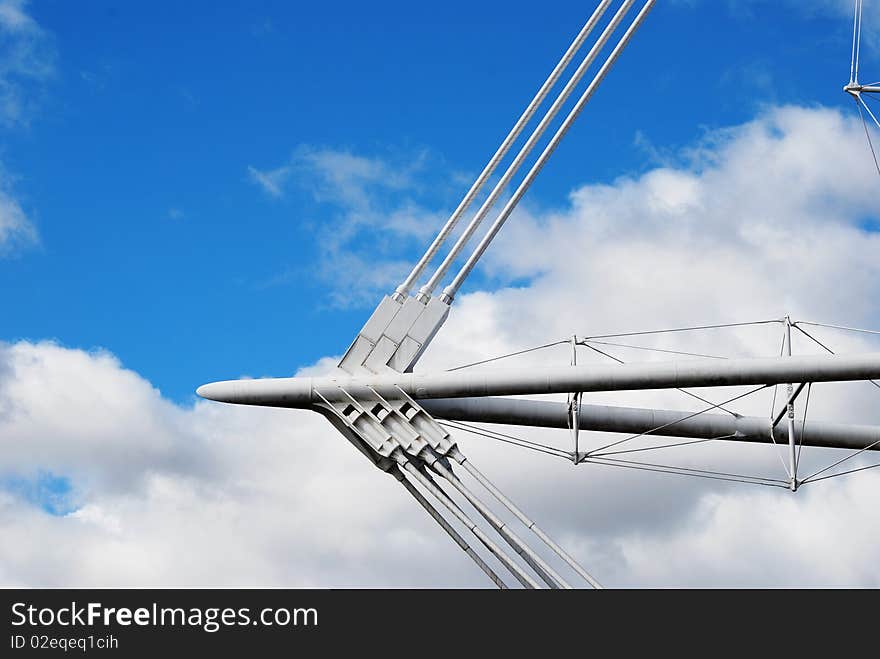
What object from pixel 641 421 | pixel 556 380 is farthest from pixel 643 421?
pixel 556 380

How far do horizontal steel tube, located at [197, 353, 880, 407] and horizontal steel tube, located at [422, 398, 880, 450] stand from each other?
41.2 inches

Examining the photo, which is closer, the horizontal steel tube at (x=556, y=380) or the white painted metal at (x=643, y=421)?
the horizontal steel tube at (x=556, y=380)

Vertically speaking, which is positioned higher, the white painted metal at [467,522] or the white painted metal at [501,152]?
the white painted metal at [501,152]

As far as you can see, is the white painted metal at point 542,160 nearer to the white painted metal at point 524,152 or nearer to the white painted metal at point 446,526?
the white painted metal at point 524,152

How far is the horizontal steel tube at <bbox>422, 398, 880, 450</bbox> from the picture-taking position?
→ 27641 millimetres

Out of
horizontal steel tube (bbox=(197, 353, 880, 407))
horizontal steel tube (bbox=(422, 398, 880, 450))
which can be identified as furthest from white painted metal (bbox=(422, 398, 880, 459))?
horizontal steel tube (bbox=(197, 353, 880, 407))

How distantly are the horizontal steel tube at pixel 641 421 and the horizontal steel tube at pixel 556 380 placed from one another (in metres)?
1.05

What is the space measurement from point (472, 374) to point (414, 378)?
1401 mm

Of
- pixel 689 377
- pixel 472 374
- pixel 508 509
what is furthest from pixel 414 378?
pixel 689 377

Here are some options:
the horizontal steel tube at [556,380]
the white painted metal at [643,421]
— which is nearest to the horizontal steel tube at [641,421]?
the white painted metal at [643,421]

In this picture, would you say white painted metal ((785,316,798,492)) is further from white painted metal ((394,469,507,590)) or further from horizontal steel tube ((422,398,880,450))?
white painted metal ((394,469,507,590))

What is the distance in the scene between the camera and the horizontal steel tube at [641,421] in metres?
27.6

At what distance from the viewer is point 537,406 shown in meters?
27.7

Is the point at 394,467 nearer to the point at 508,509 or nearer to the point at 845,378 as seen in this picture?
the point at 508,509
